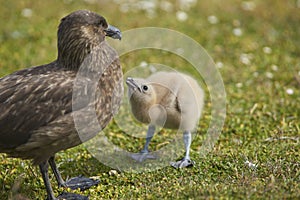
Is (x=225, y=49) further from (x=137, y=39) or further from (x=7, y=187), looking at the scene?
(x=7, y=187)

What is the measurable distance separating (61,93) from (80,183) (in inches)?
40.5

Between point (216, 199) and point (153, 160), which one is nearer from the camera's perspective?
point (216, 199)

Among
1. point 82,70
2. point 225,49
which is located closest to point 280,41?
point 225,49

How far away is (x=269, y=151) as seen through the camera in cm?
552

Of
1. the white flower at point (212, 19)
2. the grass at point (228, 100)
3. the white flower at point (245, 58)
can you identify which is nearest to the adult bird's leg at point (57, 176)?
the grass at point (228, 100)

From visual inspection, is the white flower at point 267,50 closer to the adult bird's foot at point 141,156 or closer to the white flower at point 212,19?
the white flower at point 212,19

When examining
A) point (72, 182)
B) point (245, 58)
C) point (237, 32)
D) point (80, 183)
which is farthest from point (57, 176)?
point (237, 32)

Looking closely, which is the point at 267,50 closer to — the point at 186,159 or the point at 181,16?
the point at 181,16

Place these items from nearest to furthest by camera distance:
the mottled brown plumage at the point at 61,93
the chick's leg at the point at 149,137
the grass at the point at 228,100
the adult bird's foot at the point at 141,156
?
the mottled brown plumage at the point at 61,93, the grass at the point at 228,100, the adult bird's foot at the point at 141,156, the chick's leg at the point at 149,137

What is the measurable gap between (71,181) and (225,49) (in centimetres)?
476

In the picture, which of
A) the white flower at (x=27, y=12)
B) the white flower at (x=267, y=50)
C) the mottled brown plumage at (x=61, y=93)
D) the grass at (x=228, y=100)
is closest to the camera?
the mottled brown plumage at (x=61, y=93)

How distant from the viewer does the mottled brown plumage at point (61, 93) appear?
4.56 meters

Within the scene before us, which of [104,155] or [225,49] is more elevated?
[225,49]

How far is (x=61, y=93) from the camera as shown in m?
4.68
